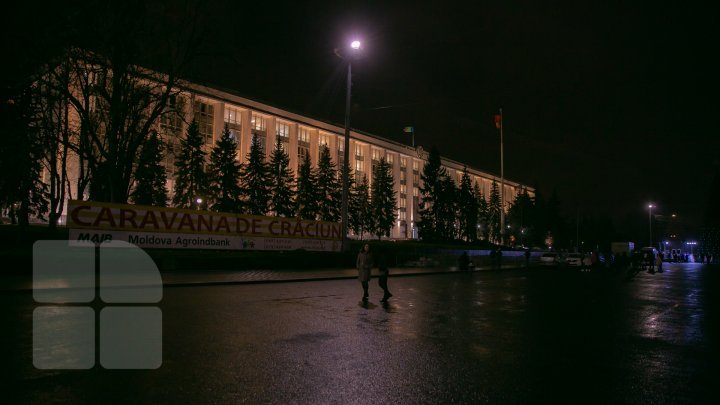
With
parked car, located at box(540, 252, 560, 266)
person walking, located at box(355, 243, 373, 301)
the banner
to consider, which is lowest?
parked car, located at box(540, 252, 560, 266)

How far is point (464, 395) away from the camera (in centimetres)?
513

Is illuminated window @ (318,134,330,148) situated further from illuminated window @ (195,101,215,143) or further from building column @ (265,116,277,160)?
illuminated window @ (195,101,215,143)

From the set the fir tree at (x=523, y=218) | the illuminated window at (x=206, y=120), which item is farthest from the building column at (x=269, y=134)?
the fir tree at (x=523, y=218)

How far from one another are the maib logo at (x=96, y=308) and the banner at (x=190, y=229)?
0.74 metres

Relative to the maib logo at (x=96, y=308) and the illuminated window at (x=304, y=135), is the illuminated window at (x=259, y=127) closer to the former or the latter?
the illuminated window at (x=304, y=135)

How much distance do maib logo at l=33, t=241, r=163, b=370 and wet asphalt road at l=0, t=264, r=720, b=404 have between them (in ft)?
0.97

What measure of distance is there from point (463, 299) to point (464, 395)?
412 inches

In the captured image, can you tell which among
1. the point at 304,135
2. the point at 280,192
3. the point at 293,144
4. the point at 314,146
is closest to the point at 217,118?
the point at 293,144

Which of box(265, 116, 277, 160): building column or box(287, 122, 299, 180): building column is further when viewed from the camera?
box(287, 122, 299, 180): building column

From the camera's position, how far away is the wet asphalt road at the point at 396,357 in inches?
203

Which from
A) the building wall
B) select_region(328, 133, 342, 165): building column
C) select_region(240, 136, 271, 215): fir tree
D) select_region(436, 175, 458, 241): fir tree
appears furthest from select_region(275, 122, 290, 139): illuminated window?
select_region(436, 175, 458, 241): fir tree

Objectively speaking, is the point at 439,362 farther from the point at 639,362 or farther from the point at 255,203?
the point at 255,203

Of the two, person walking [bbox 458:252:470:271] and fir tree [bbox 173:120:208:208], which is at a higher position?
fir tree [bbox 173:120:208:208]

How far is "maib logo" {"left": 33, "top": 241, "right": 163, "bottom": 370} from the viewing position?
6.62 meters
